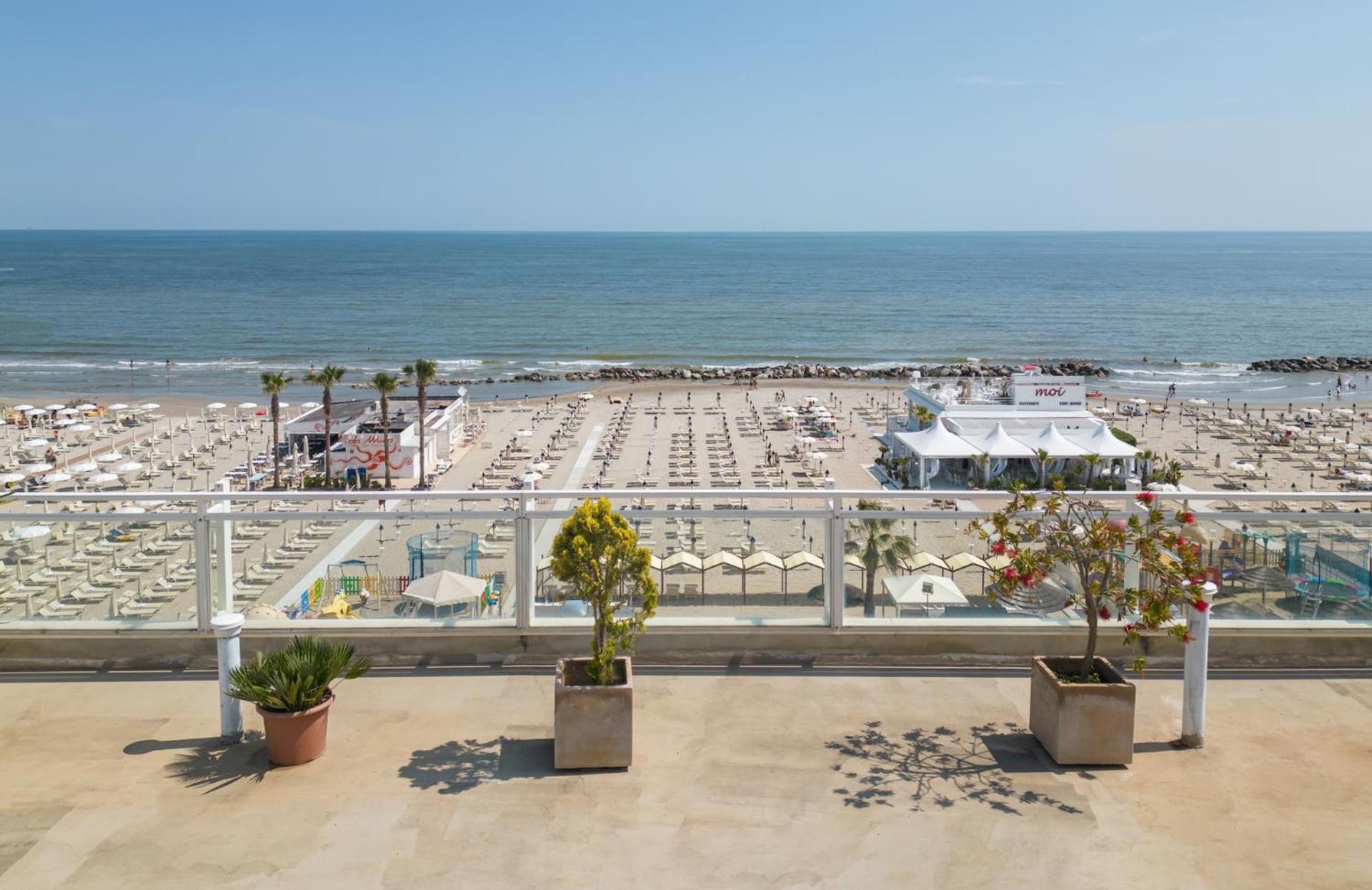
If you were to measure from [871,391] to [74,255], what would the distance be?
Answer: 176 m

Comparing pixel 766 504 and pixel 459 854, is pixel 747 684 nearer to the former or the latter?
pixel 459 854

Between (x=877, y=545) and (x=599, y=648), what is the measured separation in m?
2.02

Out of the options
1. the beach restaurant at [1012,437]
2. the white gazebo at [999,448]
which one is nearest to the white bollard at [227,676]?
the beach restaurant at [1012,437]

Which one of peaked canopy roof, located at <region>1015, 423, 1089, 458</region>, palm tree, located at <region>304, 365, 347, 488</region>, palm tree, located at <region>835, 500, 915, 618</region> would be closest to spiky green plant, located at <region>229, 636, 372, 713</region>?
palm tree, located at <region>835, 500, 915, 618</region>

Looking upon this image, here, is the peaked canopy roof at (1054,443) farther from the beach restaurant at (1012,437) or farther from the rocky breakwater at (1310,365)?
the rocky breakwater at (1310,365)

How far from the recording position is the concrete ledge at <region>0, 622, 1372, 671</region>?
20.9 ft

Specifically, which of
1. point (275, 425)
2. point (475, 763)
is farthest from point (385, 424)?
point (475, 763)

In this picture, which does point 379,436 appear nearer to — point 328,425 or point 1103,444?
point 328,425

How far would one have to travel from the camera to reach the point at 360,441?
3100 cm

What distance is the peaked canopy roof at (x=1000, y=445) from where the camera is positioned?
92.8 feet

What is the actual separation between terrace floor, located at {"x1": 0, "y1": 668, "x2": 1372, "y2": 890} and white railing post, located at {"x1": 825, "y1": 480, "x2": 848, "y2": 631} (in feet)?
1.50

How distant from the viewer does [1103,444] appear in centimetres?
2925

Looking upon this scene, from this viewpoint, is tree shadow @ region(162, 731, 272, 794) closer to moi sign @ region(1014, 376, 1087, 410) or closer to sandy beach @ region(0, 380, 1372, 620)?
sandy beach @ region(0, 380, 1372, 620)

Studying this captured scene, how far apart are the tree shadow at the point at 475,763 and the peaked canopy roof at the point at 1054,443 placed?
24234mm
